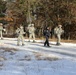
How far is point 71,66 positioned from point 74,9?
110 ft

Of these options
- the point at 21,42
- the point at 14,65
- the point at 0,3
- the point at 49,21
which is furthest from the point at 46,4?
the point at 14,65

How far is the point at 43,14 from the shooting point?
2064 inches

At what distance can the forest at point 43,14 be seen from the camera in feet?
161

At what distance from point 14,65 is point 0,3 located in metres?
45.5

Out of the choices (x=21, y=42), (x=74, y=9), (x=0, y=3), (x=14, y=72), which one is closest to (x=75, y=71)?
(x=14, y=72)

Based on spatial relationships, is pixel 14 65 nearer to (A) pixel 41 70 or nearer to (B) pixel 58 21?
(A) pixel 41 70

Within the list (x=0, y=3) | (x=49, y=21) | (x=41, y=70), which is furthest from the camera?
(x=0, y=3)

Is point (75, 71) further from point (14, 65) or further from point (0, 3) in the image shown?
point (0, 3)

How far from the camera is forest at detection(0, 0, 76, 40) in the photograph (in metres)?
49.0

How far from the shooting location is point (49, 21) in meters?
51.2

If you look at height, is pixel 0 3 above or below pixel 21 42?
above

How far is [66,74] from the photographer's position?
1284 cm

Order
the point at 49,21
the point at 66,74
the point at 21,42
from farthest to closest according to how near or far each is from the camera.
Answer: the point at 49,21 < the point at 21,42 < the point at 66,74

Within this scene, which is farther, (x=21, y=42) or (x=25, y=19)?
(x=25, y=19)
